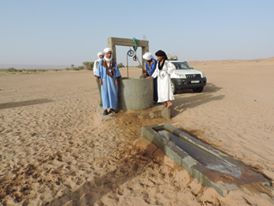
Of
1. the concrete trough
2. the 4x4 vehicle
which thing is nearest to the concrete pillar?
the concrete trough

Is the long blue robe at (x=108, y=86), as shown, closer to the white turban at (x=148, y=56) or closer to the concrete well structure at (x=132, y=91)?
the concrete well structure at (x=132, y=91)

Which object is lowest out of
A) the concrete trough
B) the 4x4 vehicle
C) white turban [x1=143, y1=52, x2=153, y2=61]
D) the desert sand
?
the desert sand

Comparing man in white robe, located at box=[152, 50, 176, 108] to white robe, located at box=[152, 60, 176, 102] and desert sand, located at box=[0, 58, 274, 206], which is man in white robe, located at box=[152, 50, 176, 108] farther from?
desert sand, located at box=[0, 58, 274, 206]

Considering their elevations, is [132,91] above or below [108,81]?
below

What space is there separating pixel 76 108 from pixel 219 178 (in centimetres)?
732

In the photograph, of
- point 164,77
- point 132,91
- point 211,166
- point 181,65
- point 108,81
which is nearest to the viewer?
point 211,166

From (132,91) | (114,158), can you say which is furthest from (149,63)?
(114,158)

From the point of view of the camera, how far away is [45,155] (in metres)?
4.66

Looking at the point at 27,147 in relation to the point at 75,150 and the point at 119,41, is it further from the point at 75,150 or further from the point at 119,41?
the point at 119,41

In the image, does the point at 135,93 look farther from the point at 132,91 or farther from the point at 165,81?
the point at 165,81

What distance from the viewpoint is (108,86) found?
22.3 feet

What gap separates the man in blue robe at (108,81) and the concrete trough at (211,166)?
2.34m

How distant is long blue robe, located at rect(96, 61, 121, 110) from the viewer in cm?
677

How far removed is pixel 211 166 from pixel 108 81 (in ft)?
13.2
